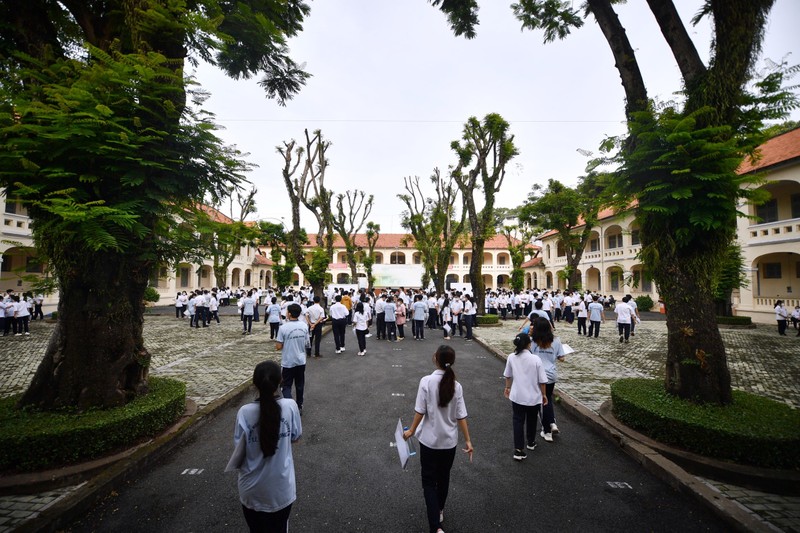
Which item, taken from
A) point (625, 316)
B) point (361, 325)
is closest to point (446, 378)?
point (361, 325)

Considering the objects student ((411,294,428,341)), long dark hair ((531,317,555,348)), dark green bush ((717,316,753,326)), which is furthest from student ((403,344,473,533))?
dark green bush ((717,316,753,326))

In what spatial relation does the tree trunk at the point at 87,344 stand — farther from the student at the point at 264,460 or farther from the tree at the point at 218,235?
the student at the point at 264,460

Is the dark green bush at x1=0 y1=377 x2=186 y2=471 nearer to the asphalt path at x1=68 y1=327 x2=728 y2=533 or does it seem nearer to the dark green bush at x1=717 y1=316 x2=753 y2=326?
the asphalt path at x1=68 y1=327 x2=728 y2=533

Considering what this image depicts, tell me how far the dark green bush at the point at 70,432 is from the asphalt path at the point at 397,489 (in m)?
0.51

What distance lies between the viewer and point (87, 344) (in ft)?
14.6

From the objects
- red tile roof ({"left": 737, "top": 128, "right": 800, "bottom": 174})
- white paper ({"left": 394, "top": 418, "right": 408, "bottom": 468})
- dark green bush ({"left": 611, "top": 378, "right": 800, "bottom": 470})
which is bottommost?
dark green bush ({"left": 611, "top": 378, "right": 800, "bottom": 470})

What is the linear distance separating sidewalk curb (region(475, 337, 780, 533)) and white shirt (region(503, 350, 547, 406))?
133cm

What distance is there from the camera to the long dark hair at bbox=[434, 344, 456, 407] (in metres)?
2.90

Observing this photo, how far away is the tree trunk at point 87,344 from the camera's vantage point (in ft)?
14.5

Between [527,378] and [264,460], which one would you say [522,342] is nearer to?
[527,378]

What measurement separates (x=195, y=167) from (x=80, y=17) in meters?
3.17

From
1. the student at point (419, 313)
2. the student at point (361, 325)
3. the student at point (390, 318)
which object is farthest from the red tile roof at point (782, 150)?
the student at point (361, 325)

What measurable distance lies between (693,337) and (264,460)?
5432 mm

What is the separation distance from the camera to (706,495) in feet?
Answer: 10.9
